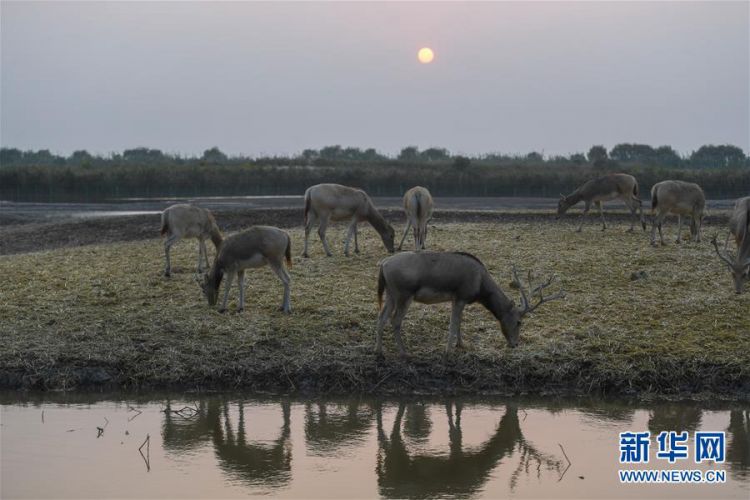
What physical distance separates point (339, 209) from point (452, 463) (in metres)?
12.0

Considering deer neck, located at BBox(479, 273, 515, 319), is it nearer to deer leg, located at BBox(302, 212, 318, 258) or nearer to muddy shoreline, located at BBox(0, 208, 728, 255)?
deer leg, located at BBox(302, 212, 318, 258)

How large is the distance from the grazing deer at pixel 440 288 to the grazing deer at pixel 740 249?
5.40 m

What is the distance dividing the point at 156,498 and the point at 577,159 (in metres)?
90.1

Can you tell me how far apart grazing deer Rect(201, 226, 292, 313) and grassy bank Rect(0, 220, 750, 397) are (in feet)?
1.14

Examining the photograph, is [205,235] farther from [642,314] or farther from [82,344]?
[642,314]

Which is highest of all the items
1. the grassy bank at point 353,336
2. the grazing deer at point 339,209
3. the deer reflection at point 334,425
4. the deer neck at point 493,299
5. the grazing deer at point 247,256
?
the grazing deer at point 339,209

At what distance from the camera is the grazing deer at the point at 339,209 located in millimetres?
21203

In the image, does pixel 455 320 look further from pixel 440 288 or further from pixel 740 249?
pixel 740 249

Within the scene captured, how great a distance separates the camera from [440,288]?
42.2 ft

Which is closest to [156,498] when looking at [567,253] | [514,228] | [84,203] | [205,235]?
[205,235]

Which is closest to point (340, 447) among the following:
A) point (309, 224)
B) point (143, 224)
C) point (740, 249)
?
point (740, 249)

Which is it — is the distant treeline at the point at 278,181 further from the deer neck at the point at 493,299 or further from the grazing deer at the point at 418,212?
the deer neck at the point at 493,299

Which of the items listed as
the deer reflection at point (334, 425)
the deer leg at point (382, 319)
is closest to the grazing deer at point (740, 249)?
the deer leg at point (382, 319)

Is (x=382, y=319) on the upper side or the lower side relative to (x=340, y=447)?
upper
